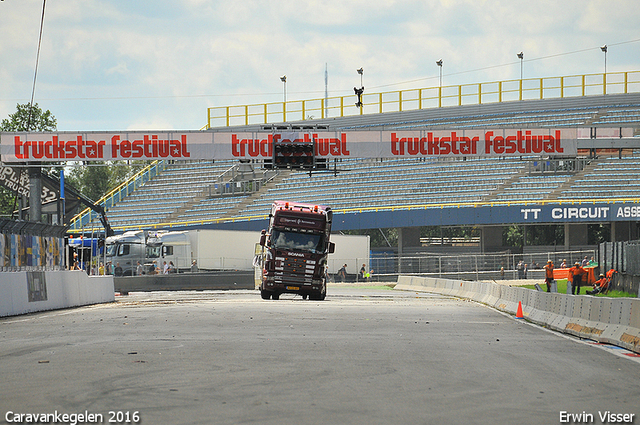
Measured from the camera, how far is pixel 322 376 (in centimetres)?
894

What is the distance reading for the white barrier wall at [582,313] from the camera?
13203 mm

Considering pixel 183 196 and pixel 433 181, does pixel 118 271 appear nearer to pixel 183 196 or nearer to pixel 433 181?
pixel 183 196

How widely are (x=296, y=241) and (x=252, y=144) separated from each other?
7.22 metres

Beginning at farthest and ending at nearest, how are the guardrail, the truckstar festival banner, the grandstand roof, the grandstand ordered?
the guardrail
the grandstand roof
the grandstand
the truckstar festival banner

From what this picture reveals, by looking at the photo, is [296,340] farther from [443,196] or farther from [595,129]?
[443,196]

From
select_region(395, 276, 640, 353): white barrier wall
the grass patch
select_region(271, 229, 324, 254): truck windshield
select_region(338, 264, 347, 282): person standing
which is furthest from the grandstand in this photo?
select_region(395, 276, 640, 353): white barrier wall

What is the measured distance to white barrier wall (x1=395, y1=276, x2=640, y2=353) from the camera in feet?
43.3

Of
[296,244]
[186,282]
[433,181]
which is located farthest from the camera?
[433,181]

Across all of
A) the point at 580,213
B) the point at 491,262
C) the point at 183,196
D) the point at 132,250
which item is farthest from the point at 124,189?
the point at 580,213

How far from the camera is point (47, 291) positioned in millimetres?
22172

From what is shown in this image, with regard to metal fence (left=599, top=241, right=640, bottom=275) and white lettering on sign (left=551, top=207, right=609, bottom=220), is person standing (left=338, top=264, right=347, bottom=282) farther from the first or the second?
metal fence (left=599, top=241, right=640, bottom=275)

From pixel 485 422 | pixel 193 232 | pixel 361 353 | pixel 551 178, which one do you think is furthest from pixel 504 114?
pixel 485 422

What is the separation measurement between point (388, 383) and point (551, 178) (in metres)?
47.9

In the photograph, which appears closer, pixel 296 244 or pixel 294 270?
pixel 296 244
